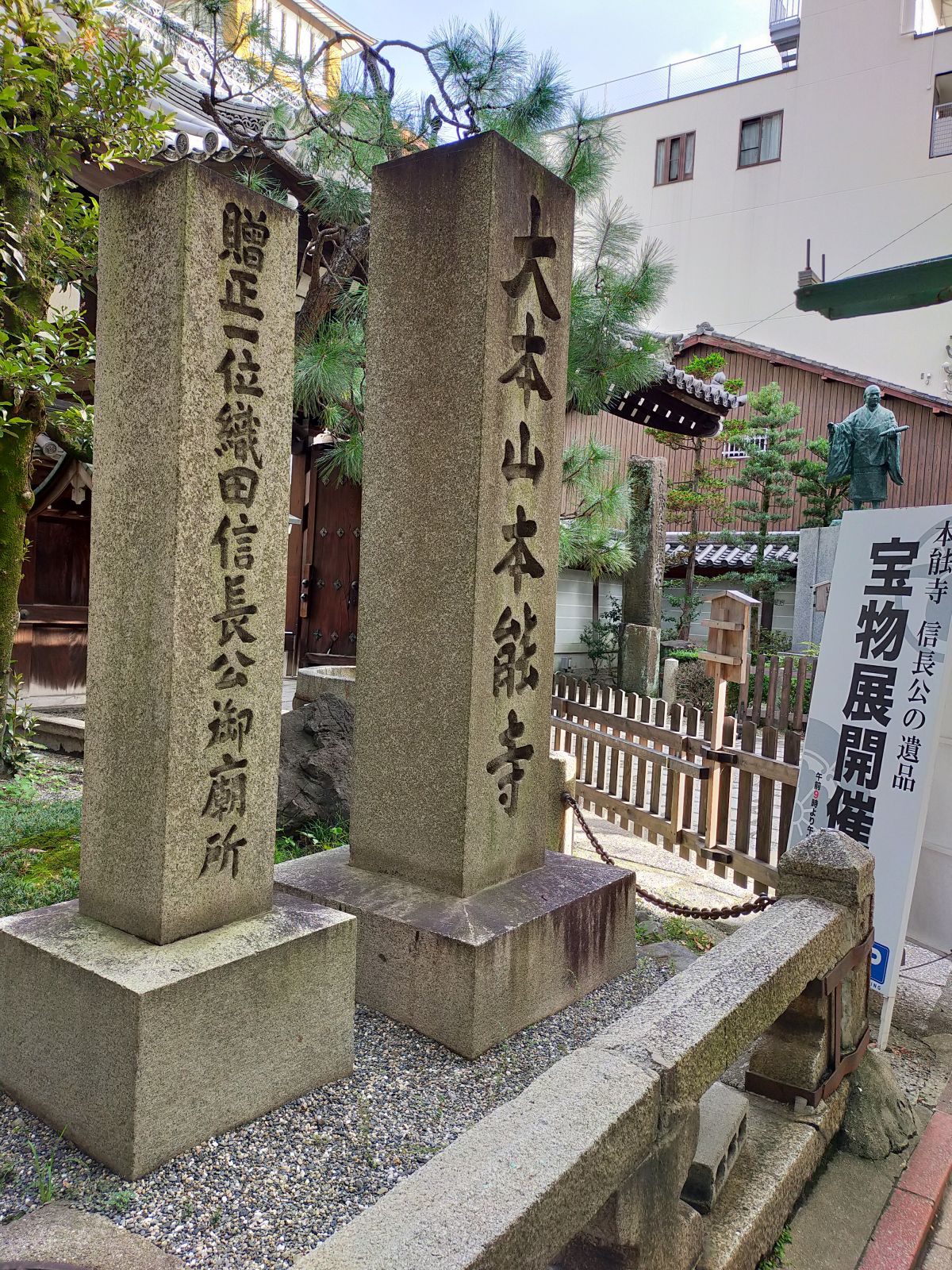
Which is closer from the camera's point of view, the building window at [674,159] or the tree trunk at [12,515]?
the tree trunk at [12,515]

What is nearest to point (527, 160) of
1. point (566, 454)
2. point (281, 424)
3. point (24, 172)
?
point (281, 424)

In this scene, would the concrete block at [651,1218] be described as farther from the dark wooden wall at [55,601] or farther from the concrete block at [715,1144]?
the dark wooden wall at [55,601]

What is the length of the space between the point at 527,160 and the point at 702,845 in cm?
429

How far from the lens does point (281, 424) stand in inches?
104

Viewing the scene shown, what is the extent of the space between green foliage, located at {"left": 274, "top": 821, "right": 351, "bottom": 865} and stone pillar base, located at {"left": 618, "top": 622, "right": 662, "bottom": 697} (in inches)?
391

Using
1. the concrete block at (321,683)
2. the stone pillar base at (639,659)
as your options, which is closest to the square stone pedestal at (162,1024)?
the concrete block at (321,683)

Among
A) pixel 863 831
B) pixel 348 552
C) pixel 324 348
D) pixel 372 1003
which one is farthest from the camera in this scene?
pixel 348 552

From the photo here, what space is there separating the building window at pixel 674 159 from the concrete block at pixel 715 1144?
1034 inches

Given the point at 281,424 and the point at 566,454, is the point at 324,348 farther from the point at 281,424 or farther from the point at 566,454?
the point at 281,424

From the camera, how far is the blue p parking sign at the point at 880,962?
3.78 meters

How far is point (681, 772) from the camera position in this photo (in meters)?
6.07

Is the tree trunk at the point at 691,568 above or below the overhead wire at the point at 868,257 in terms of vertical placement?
below

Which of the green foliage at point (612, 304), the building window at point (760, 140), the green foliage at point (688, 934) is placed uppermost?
the building window at point (760, 140)

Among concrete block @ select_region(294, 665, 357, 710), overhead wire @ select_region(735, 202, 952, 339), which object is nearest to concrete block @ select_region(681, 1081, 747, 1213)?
concrete block @ select_region(294, 665, 357, 710)
